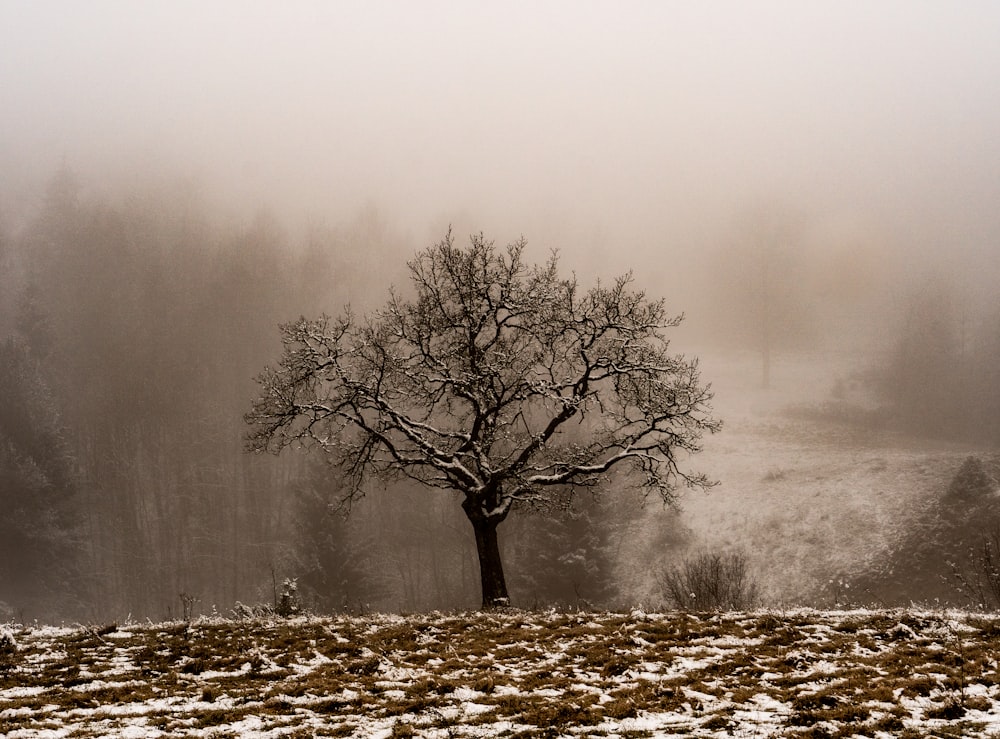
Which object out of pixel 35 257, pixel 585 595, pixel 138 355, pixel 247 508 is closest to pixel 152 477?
pixel 247 508

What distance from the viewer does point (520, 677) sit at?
393 inches

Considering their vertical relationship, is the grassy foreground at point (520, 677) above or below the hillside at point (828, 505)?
above

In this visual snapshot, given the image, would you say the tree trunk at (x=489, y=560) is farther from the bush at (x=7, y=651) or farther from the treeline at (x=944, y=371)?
the treeline at (x=944, y=371)

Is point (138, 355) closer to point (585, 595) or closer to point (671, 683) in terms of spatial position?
point (585, 595)

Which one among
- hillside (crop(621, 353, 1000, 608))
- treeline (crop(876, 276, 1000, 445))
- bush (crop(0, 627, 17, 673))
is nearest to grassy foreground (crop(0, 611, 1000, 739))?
bush (crop(0, 627, 17, 673))

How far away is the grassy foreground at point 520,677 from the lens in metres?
7.56

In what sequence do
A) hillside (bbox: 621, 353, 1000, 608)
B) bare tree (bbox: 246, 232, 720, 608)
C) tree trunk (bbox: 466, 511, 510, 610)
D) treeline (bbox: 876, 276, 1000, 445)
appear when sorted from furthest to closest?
treeline (bbox: 876, 276, 1000, 445) < hillside (bbox: 621, 353, 1000, 608) < bare tree (bbox: 246, 232, 720, 608) < tree trunk (bbox: 466, 511, 510, 610)

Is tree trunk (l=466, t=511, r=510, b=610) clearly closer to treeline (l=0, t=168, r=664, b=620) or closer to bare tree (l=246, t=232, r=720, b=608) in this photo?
bare tree (l=246, t=232, r=720, b=608)

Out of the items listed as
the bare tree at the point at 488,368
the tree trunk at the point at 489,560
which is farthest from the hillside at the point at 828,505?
the tree trunk at the point at 489,560

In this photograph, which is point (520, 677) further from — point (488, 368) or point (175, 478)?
point (175, 478)

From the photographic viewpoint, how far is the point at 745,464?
7106 centimetres

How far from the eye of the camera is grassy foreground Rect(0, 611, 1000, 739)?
7.56 m

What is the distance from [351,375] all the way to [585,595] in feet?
124

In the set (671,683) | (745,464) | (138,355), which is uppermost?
(138,355)
